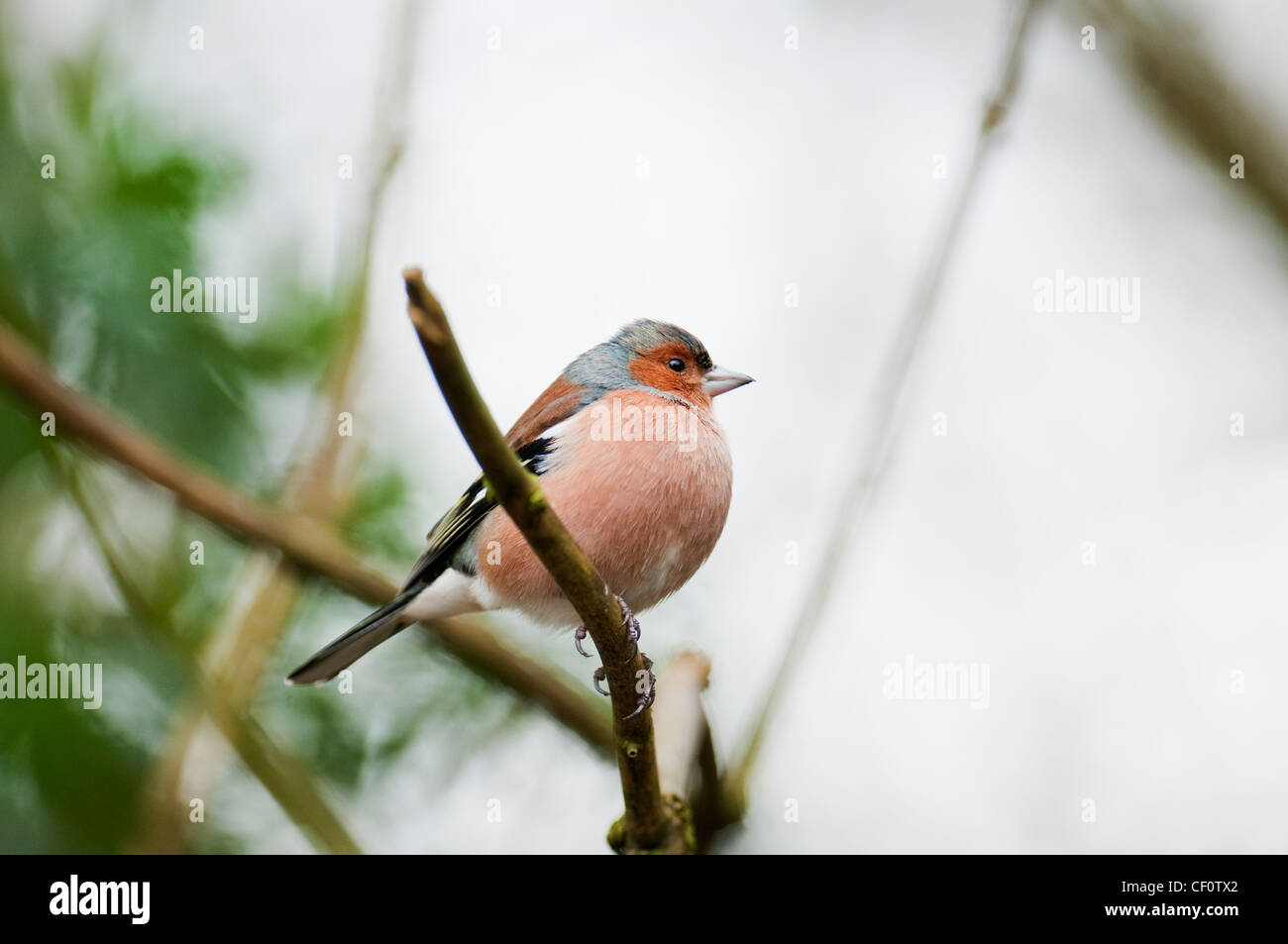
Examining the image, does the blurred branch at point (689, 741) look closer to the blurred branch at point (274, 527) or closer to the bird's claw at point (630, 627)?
the blurred branch at point (274, 527)

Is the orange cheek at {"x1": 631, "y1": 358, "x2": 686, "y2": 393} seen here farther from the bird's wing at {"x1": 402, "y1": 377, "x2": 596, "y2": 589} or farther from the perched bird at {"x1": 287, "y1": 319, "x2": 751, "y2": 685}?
the bird's wing at {"x1": 402, "y1": 377, "x2": 596, "y2": 589}

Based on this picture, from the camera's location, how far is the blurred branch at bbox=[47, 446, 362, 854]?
429 centimetres

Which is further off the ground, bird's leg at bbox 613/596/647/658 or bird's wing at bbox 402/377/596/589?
bird's wing at bbox 402/377/596/589

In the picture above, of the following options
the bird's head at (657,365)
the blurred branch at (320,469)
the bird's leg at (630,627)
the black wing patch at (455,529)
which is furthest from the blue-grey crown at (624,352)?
the bird's leg at (630,627)

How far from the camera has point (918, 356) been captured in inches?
183

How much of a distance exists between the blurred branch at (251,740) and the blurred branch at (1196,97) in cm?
441

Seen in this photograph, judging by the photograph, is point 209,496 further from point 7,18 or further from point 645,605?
point 7,18

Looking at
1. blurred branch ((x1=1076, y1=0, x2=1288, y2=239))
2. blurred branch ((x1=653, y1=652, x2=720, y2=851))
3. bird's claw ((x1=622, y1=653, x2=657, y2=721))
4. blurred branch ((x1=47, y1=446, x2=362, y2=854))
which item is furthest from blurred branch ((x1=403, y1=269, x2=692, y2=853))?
blurred branch ((x1=1076, y1=0, x2=1288, y2=239))

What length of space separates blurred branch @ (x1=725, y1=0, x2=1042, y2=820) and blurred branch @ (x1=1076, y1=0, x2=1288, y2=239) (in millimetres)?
886

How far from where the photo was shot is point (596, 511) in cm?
446

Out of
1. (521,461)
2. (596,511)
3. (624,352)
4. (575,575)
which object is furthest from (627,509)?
(575,575)

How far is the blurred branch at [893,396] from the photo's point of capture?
4.48 meters

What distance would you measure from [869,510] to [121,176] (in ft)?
11.0
